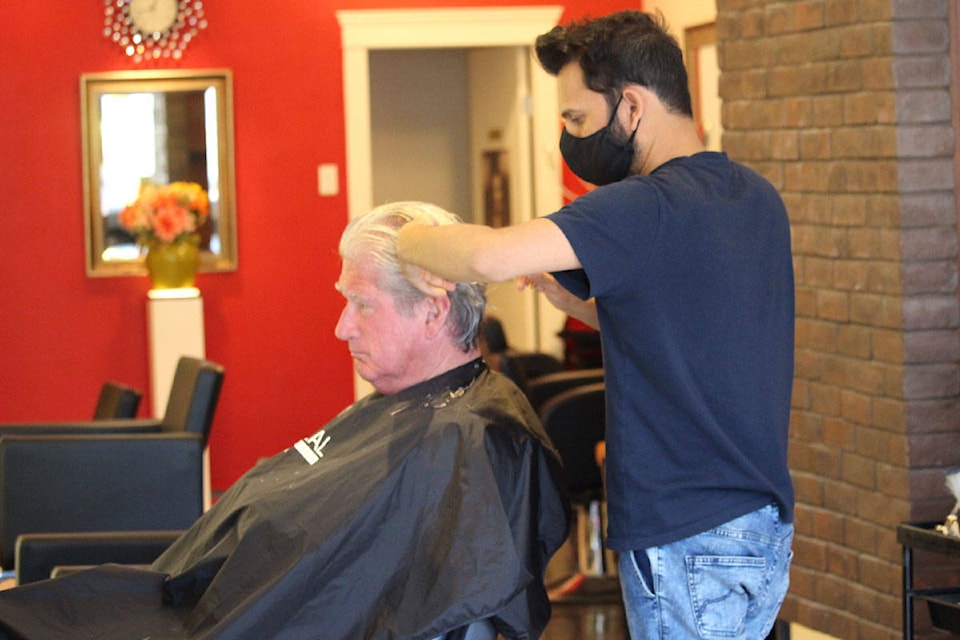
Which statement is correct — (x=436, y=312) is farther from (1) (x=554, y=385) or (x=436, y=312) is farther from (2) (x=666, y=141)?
(1) (x=554, y=385)

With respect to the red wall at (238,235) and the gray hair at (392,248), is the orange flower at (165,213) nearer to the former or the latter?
the red wall at (238,235)

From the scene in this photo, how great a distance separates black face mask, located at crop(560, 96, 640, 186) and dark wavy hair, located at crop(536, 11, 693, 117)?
4cm

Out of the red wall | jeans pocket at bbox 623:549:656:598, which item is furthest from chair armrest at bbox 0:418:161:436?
jeans pocket at bbox 623:549:656:598

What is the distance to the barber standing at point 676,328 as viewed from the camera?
1.64m

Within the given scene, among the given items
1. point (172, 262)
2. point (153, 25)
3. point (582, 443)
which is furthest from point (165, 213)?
point (582, 443)

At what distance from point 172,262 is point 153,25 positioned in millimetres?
1155

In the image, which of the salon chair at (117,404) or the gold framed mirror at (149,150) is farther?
the gold framed mirror at (149,150)

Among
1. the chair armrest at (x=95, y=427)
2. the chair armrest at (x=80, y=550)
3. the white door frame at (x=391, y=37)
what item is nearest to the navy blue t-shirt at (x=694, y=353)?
the chair armrest at (x=80, y=550)

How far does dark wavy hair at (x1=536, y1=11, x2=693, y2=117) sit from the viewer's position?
67.7 inches

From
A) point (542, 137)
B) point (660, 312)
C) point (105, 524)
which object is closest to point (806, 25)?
point (660, 312)

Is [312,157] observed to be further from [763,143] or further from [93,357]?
[763,143]

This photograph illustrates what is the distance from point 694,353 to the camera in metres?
1.68

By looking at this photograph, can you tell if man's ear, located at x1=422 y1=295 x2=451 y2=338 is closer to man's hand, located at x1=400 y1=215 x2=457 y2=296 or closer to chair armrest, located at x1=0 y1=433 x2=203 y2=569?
man's hand, located at x1=400 y1=215 x2=457 y2=296

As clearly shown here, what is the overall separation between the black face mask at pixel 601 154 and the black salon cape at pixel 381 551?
1.35 feet
